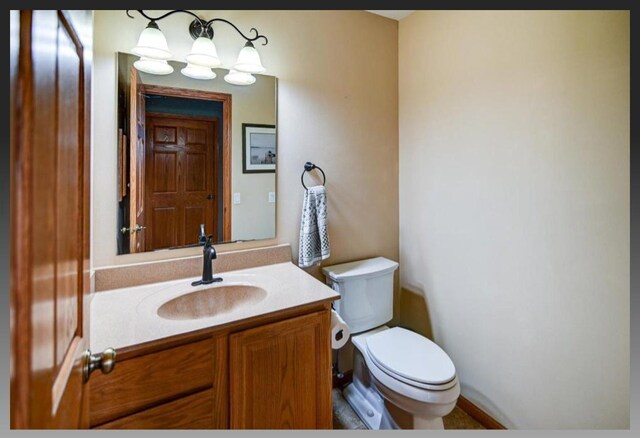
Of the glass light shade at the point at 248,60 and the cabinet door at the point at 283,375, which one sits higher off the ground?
the glass light shade at the point at 248,60

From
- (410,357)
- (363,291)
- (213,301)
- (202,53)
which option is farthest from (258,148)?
(410,357)

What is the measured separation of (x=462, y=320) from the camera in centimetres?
149

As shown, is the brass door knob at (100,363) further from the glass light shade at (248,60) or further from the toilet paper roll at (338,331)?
the glass light shade at (248,60)

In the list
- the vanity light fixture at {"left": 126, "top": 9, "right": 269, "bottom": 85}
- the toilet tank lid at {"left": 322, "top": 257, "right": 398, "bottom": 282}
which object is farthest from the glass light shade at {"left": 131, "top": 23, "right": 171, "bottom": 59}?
the toilet tank lid at {"left": 322, "top": 257, "right": 398, "bottom": 282}

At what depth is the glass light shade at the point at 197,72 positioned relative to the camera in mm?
1221

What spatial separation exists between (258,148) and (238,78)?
30 cm

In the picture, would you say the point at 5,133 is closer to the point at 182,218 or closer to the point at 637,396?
the point at 182,218

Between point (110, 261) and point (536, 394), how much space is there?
5.73 ft

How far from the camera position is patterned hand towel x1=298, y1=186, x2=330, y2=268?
1.45 m

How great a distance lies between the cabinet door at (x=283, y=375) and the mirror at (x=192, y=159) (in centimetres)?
54

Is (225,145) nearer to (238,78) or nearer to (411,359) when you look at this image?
(238,78)

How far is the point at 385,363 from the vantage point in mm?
1251

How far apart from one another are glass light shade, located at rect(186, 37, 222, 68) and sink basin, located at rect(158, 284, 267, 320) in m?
0.89

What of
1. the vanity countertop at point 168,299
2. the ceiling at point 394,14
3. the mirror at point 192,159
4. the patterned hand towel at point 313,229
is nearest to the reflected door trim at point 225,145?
the mirror at point 192,159
